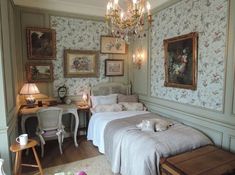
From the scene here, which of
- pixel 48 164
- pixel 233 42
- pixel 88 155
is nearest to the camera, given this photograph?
pixel 233 42

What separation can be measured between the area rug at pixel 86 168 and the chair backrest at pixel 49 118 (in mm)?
731

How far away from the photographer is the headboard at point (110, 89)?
4398 millimetres

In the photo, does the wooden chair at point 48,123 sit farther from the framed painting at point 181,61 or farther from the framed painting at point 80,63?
the framed painting at point 181,61

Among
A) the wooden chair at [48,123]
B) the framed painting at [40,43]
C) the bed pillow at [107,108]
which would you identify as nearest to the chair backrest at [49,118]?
the wooden chair at [48,123]

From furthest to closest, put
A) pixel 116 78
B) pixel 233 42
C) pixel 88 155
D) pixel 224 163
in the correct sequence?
pixel 116 78
pixel 88 155
pixel 233 42
pixel 224 163

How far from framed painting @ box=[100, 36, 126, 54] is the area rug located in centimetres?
265

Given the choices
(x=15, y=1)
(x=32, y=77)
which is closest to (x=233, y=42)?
(x=32, y=77)

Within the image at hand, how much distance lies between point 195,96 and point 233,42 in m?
1.02

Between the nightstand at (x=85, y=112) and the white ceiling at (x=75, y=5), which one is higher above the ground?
the white ceiling at (x=75, y=5)

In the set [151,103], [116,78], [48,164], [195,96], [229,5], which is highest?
[229,5]

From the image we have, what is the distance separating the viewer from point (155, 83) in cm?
396

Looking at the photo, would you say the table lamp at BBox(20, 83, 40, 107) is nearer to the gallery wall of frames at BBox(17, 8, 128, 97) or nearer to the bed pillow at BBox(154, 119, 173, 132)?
the gallery wall of frames at BBox(17, 8, 128, 97)

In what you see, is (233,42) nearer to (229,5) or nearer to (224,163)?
(229,5)

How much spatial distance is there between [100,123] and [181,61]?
6.25ft
